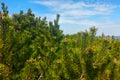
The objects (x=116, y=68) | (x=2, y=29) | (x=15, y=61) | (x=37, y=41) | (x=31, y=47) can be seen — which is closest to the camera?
(x=116, y=68)

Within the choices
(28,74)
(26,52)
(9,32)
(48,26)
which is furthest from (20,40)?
(48,26)

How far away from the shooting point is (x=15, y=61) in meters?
10.9

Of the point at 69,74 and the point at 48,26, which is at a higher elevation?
the point at 48,26

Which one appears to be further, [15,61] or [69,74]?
[15,61]

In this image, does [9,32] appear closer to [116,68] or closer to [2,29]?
[2,29]

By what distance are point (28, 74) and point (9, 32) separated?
1678 mm

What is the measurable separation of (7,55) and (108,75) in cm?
403

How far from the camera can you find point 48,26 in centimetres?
1797

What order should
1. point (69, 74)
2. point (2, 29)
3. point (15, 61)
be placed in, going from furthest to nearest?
point (15, 61) → point (2, 29) → point (69, 74)

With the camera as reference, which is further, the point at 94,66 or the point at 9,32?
the point at 9,32

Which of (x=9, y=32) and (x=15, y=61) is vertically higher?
(x=9, y=32)

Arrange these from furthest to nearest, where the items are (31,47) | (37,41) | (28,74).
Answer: (37,41) → (31,47) → (28,74)

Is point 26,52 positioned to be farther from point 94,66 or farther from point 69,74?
point 94,66

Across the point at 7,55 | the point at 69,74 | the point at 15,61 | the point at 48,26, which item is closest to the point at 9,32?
the point at 7,55
